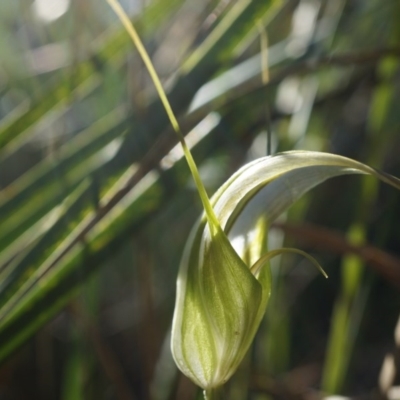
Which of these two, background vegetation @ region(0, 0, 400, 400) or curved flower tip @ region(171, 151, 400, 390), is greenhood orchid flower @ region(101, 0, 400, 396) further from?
background vegetation @ region(0, 0, 400, 400)

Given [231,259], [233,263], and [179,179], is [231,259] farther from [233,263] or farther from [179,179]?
[179,179]

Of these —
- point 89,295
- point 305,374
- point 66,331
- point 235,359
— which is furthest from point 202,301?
point 66,331

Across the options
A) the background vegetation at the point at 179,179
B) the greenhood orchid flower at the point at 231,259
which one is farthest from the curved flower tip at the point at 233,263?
the background vegetation at the point at 179,179

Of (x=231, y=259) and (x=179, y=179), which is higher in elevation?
(x=179, y=179)

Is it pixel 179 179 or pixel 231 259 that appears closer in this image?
pixel 231 259

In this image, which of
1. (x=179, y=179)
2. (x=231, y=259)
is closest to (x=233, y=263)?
(x=231, y=259)

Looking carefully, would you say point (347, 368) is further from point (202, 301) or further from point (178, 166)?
point (202, 301)
